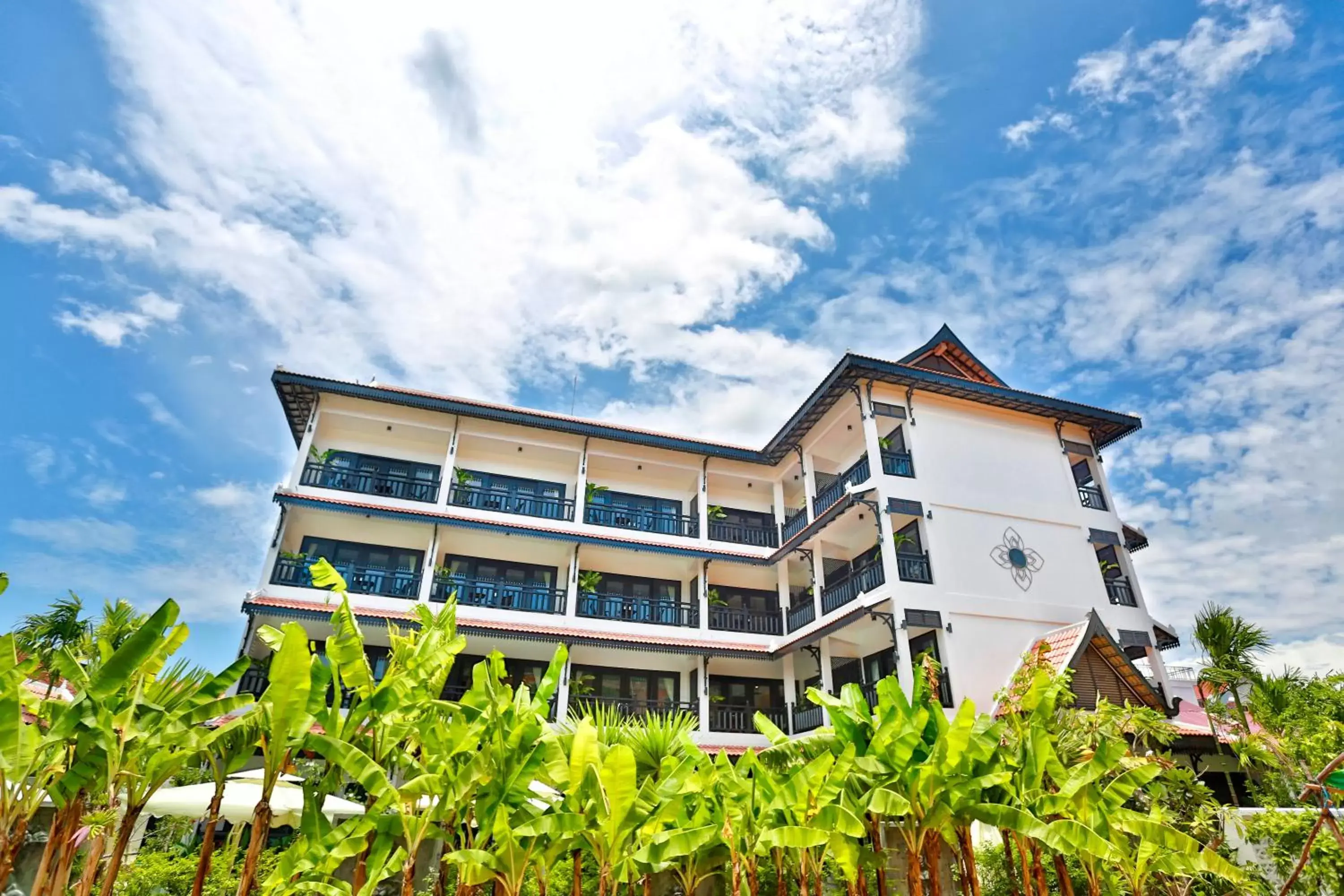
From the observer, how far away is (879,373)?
18547 mm

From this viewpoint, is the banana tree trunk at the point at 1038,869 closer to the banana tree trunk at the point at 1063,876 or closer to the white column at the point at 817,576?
the banana tree trunk at the point at 1063,876

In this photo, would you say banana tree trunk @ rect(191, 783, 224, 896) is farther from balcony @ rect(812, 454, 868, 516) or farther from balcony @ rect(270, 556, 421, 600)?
balcony @ rect(812, 454, 868, 516)

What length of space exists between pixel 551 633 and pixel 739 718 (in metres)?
5.91

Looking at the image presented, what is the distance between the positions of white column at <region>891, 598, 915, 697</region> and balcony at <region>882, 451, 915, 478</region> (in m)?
3.44

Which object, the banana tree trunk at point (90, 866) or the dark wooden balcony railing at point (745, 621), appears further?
the dark wooden balcony railing at point (745, 621)

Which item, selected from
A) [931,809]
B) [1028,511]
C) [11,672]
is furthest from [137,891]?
[1028,511]

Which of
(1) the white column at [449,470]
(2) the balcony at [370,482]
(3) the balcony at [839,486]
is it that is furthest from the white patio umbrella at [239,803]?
(3) the balcony at [839,486]

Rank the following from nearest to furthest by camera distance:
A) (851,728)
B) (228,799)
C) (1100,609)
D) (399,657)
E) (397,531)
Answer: (399,657), (851,728), (228,799), (1100,609), (397,531)

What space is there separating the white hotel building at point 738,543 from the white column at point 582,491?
0.23 ft

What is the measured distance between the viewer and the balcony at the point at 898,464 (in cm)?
1806

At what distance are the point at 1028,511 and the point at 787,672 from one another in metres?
7.73

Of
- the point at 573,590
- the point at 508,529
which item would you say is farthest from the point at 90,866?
the point at 573,590

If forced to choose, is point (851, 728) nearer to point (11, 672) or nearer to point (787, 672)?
point (11, 672)

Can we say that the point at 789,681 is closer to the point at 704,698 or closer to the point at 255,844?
the point at 704,698
